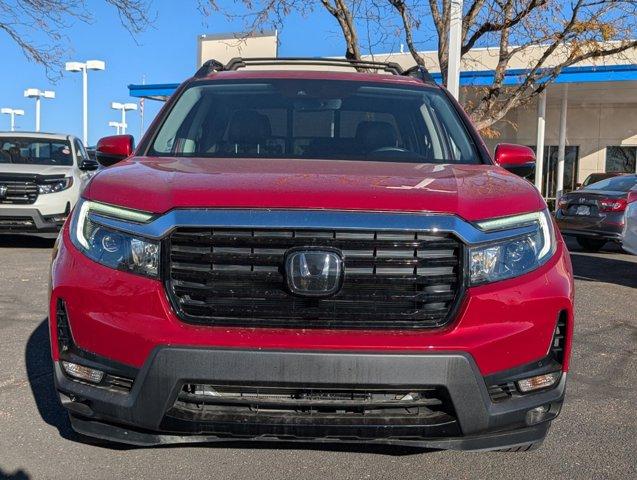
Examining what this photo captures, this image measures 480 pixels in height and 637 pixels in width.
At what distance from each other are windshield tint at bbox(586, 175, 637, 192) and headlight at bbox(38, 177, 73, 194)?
29.6 ft

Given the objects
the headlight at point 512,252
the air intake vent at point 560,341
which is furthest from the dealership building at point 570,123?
the air intake vent at point 560,341

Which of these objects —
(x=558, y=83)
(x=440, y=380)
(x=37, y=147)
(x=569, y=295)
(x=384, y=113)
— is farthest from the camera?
(x=558, y=83)

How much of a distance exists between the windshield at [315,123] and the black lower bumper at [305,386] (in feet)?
5.01

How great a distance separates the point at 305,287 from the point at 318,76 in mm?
2258

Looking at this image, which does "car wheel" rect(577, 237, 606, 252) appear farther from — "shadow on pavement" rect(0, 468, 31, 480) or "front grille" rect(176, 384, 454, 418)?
"shadow on pavement" rect(0, 468, 31, 480)

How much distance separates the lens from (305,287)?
2.79 metres

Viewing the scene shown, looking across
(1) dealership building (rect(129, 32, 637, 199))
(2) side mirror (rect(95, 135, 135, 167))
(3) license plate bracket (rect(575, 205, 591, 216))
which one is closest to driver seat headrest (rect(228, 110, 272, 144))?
(2) side mirror (rect(95, 135, 135, 167))

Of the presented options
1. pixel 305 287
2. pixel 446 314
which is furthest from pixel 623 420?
pixel 305 287

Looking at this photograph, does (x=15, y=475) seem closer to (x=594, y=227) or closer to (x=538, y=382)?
(x=538, y=382)

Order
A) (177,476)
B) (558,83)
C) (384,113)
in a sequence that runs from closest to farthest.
Answer: (177,476) < (384,113) < (558,83)

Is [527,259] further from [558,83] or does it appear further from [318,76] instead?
[558,83]

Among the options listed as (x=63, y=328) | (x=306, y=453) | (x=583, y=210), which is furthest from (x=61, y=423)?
(x=583, y=210)

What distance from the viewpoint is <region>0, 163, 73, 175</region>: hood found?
38.2 feet

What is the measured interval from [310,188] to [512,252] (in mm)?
830
